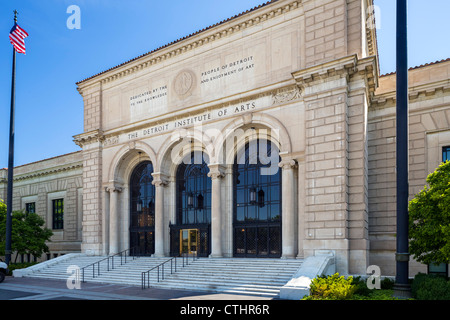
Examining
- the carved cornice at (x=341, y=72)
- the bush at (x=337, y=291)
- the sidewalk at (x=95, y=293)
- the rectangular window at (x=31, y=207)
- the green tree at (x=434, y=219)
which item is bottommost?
the sidewalk at (x=95, y=293)

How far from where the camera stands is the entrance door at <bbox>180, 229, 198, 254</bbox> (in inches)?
1060

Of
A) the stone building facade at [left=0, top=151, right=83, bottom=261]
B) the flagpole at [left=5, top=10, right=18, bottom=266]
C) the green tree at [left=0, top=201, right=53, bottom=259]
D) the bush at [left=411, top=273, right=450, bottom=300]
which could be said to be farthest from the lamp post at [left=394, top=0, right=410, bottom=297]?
the stone building facade at [left=0, top=151, right=83, bottom=261]

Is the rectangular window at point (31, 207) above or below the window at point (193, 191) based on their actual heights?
below

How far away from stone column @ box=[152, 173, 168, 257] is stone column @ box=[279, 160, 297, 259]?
9.11 m

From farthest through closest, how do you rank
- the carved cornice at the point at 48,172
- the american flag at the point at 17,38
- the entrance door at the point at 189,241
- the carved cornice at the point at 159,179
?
the carved cornice at the point at 48,172 < the american flag at the point at 17,38 < the carved cornice at the point at 159,179 < the entrance door at the point at 189,241

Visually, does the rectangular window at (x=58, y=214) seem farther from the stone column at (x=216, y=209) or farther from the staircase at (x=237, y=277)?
the staircase at (x=237, y=277)

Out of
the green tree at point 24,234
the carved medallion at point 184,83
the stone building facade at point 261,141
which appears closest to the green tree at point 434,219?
the stone building facade at point 261,141

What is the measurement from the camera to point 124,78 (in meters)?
30.6

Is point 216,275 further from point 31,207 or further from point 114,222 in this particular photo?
point 31,207

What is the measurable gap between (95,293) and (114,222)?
12023 millimetres

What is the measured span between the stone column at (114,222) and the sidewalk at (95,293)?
731 cm

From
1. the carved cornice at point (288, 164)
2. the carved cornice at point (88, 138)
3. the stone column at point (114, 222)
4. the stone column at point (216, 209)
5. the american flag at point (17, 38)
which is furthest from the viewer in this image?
the carved cornice at point (88, 138)

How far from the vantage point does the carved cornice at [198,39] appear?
2347 cm

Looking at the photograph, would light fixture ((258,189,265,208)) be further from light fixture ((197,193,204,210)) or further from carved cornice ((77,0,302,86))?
carved cornice ((77,0,302,86))
